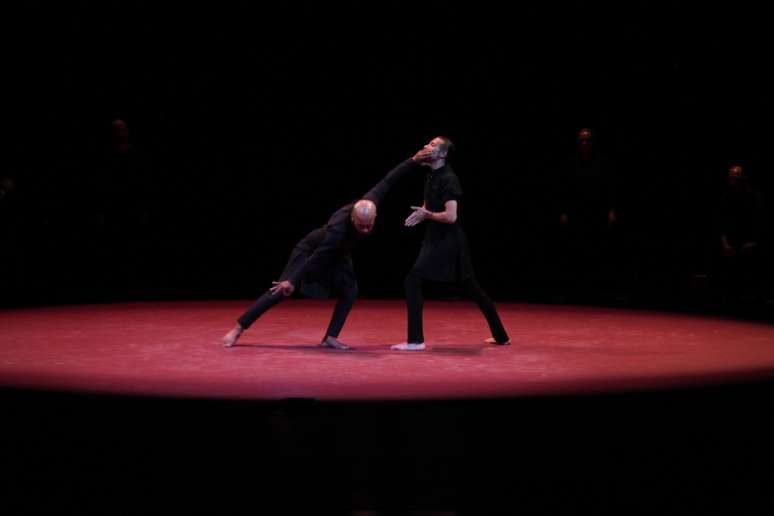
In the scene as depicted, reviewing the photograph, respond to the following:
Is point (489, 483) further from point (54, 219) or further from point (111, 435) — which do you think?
point (54, 219)

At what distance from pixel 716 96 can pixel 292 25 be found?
4.51 m

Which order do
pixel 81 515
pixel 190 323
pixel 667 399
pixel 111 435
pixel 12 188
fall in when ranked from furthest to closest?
pixel 12 188
pixel 190 323
pixel 667 399
pixel 111 435
pixel 81 515

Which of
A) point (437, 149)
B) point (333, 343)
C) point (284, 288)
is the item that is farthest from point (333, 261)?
point (437, 149)

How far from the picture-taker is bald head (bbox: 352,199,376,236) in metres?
7.53

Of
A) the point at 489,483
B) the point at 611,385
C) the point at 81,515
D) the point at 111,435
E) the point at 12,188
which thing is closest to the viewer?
the point at 81,515

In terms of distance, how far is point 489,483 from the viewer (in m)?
4.89

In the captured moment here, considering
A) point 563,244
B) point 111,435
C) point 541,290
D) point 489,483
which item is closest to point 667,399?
point 489,483

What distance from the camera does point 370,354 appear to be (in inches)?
305

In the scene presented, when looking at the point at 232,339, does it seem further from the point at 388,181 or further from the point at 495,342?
the point at 495,342

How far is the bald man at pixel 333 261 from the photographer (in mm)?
7660

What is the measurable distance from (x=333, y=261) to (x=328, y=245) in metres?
0.16

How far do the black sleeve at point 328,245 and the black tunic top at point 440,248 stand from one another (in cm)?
52

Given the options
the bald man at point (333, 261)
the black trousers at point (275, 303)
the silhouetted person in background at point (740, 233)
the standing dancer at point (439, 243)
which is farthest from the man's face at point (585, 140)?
the black trousers at point (275, 303)

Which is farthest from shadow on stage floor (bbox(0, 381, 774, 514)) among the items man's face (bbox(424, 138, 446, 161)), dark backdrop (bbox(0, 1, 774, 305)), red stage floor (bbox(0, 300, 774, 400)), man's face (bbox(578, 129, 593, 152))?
dark backdrop (bbox(0, 1, 774, 305))
